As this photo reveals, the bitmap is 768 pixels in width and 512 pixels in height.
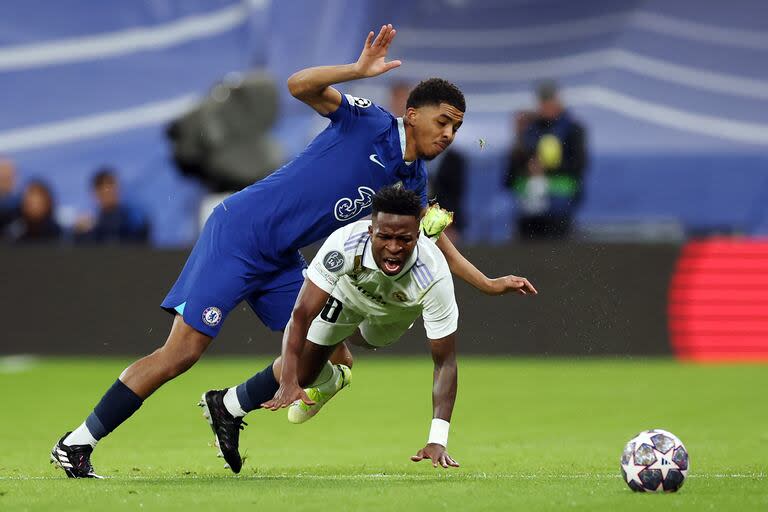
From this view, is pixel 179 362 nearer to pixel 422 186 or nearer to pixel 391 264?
pixel 391 264

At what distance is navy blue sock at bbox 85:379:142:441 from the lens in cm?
884

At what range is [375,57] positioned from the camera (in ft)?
27.5

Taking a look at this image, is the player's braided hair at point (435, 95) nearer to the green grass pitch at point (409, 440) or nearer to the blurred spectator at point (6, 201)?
the green grass pitch at point (409, 440)

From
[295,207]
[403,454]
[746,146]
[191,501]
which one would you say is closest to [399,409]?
[403,454]

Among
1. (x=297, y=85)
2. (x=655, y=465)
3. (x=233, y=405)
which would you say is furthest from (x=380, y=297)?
(x=655, y=465)

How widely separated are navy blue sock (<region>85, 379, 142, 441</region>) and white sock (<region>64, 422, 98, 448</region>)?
0.02 metres

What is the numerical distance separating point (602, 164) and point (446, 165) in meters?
5.86

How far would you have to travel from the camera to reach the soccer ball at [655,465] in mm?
7938

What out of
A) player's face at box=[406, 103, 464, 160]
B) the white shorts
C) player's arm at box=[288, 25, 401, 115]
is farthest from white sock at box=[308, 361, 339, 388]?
player's arm at box=[288, 25, 401, 115]

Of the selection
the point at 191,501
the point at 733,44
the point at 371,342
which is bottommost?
the point at 191,501

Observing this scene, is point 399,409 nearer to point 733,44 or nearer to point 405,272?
point 405,272

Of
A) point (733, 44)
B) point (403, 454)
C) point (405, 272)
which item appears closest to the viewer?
point (405, 272)

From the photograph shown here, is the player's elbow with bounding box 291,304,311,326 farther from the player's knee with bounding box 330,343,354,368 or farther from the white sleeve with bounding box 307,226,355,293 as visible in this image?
the player's knee with bounding box 330,343,354,368

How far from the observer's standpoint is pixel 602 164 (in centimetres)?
2280
